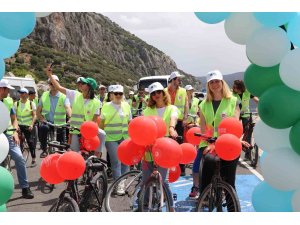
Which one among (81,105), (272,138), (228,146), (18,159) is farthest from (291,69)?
(18,159)

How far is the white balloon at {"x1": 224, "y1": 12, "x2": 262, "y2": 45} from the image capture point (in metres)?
3.36

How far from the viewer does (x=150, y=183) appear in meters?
4.70

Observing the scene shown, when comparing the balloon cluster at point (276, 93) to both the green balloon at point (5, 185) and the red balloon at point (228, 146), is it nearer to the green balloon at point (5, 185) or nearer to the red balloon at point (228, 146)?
the red balloon at point (228, 146)

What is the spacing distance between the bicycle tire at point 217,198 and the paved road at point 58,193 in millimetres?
1235

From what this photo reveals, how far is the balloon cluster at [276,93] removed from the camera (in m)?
2.89

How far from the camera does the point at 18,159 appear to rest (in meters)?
6.40

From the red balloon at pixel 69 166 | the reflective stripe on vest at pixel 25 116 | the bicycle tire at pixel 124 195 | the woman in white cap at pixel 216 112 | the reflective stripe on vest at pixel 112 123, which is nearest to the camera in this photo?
the red balloon at pixel 69 166

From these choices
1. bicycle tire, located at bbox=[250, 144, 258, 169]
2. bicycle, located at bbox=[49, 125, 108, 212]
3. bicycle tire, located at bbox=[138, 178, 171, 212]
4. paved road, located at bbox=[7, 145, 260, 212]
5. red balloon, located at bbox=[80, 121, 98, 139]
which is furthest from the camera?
bicycle tire, located at bbox=[250, 144, 258, 169]

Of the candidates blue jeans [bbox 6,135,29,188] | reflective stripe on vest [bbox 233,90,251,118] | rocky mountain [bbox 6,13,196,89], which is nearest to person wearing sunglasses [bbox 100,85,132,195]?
blue jeans [bbox 6,135,29,188]

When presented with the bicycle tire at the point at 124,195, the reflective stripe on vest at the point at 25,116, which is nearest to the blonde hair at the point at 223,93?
the bicycle tire at the point at 124,195

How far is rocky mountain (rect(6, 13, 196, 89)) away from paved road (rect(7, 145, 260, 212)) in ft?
98.1

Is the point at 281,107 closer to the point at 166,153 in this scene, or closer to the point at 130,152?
the point at 166,153

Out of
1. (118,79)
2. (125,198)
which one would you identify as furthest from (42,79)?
(125,198)

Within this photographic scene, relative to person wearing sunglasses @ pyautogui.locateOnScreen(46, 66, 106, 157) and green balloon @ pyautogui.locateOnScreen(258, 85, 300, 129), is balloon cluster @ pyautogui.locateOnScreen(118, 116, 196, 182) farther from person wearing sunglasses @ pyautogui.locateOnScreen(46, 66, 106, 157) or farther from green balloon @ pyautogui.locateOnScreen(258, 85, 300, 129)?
person wearing sunglasses @ pyautogui.locateOnScreen(46, 66, 106, 157)
